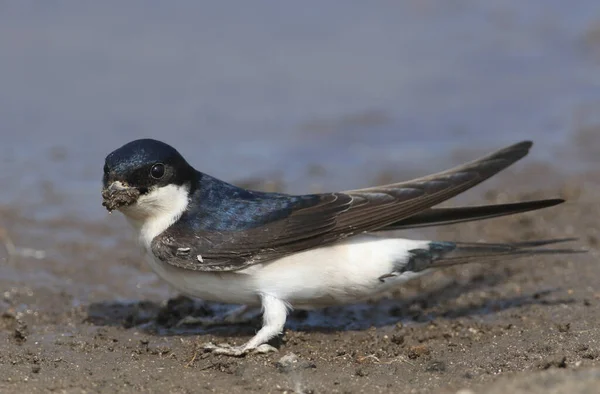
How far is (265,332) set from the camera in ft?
16.5

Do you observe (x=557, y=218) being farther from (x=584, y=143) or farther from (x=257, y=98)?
(x=257, y=98)

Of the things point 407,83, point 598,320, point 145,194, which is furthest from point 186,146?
point 598,320

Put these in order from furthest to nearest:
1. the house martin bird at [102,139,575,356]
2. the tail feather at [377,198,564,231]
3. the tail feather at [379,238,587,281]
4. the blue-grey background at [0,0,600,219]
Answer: the blue-grey background at [0,0,600,219], the tail feather at [379,238,587,281], the tail feather at [377,198,564,231], the house martin bird at [102,139,575,356]

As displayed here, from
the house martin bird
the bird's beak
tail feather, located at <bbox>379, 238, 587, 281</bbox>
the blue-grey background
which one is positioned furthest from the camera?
the blue-grey background

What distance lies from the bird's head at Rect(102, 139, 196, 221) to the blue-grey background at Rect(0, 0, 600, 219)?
2.25 m

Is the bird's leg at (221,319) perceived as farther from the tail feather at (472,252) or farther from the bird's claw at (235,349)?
the tail feather at (472,252)

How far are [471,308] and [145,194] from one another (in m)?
1.96

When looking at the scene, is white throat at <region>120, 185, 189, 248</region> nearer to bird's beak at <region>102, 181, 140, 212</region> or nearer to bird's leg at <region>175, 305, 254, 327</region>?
bird's beak at <region>102, 181, 140, 212</region>

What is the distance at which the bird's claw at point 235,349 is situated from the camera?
491 cm

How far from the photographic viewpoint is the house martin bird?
16.3 ft

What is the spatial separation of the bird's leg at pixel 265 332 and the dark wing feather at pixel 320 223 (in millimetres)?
238

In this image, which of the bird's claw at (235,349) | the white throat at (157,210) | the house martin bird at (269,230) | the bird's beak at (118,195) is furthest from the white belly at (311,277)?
the bird's beak at (118,195)

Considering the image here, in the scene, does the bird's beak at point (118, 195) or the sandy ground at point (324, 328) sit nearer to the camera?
the sandy ground at point (324, 328)

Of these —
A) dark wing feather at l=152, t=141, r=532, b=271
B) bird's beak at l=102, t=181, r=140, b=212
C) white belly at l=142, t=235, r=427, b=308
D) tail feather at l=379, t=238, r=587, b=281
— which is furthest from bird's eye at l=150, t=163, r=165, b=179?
tail feather at l=379, t=238, r=587, b=281
